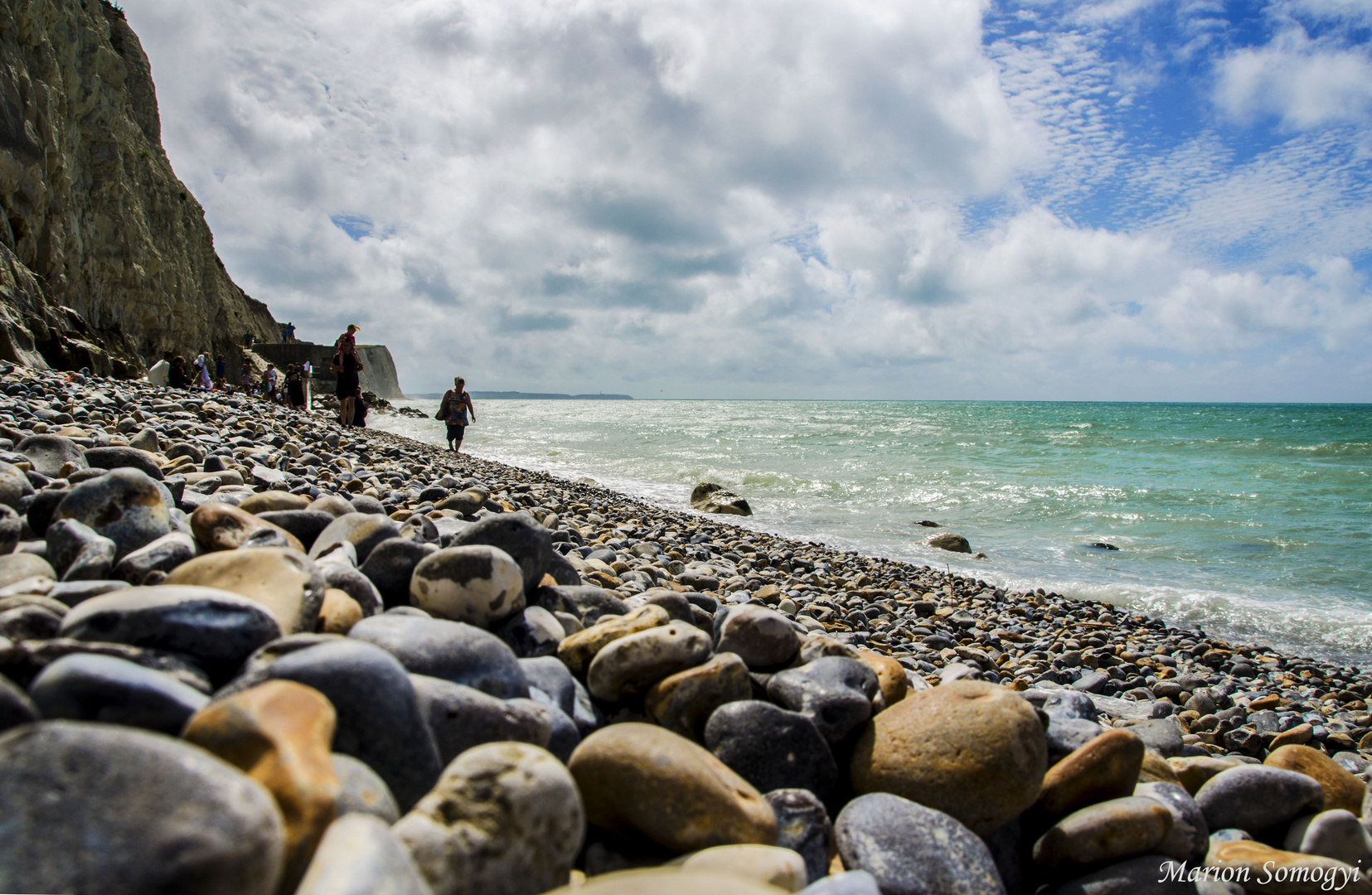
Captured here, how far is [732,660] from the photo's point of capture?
237 cm

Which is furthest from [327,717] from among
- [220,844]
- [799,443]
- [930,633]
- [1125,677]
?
[799,443]

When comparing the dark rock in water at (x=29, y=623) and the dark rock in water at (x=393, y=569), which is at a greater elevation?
the dark rock in water at (x=29, y=623)

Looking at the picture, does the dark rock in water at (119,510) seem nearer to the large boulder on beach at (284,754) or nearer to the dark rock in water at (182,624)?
the dark rock in water at (182,624)

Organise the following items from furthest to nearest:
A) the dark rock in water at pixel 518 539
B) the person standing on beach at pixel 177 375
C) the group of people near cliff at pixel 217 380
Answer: the person standing on beach at pixel 177 375, the group of people near cliff at pixel 217 380, the dark rock in water at pixel 518 539

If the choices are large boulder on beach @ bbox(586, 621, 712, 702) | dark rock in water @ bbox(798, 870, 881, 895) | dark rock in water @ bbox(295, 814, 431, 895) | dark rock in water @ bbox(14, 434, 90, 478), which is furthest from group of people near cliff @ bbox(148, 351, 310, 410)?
dark rock in water @ bbox(798, 870, 881, 895)

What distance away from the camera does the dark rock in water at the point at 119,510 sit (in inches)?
97.3

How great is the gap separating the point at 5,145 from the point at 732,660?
65.7 ft

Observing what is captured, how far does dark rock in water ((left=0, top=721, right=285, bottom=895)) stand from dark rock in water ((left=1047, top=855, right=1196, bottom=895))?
2.08 metres

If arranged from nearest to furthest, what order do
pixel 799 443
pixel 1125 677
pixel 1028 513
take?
pixel 1125 677 → pixel 1028 513 → pixel 799 443

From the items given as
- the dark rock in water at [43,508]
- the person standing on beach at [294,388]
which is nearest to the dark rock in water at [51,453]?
the dark rock in water at [43,508]

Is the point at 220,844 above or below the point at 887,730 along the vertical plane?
above

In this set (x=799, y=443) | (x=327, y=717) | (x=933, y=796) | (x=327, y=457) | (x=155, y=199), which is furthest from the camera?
(x=799, y=443)

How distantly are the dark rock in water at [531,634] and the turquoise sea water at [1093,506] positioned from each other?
21.9ft

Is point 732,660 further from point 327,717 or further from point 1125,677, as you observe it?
point 1125,677
